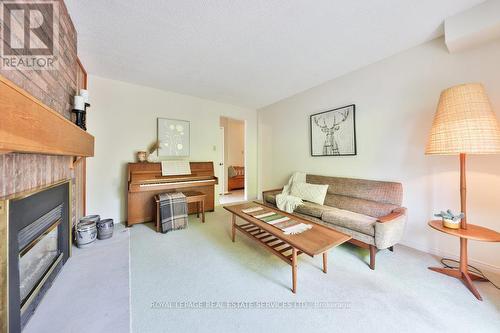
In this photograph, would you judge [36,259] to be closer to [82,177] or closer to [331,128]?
[82,177]

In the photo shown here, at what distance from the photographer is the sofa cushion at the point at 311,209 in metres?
2.35

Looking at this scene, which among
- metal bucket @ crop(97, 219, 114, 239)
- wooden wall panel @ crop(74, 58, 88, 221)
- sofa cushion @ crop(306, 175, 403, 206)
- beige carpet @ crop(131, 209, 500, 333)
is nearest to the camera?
beige carpet @ crop(131, 209, 500, 333)

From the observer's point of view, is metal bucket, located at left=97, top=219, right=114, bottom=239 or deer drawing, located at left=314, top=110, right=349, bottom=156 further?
deer drawing, located at left=314, top=110, right=349, bottom=156

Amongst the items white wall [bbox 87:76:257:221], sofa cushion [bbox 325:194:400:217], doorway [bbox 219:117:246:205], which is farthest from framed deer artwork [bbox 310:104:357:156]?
doorway [bbox 219:117:246:205]

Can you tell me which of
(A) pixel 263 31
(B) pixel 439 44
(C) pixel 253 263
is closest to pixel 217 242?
(C) pixel 253 263

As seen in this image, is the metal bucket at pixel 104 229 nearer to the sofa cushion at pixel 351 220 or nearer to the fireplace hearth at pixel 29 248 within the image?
the fireplace hearth at pixel 29 248

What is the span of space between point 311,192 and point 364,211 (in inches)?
30.2

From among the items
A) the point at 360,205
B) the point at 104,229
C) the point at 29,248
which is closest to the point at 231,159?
the point at 104,229

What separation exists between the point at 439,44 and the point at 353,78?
0.91 metres

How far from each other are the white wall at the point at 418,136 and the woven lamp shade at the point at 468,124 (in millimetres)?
509

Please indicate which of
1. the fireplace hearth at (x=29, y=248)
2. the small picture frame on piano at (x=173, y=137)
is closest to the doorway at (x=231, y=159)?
the small picture frame on piano at (x=173, y=137)

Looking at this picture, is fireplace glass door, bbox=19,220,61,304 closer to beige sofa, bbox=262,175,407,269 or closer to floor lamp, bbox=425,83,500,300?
beige sofa, bbox=262,175,407,269

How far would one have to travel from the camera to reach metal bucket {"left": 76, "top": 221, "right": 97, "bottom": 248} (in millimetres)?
1897
